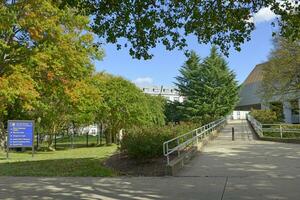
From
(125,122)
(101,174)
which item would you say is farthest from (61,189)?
(125,122)

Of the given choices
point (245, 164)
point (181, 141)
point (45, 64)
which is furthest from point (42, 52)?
point (245, 164)

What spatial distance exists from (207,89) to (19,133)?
45.5 m

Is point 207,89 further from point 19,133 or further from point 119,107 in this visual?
point 19,133

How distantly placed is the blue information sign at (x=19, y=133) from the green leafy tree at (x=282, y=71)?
21.6 metres

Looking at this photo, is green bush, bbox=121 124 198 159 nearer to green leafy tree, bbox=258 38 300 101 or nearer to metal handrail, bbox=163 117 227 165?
metal handrail, bbox=163 117 227 165

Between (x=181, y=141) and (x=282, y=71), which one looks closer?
(x=181, y=141)

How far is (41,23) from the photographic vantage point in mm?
28266

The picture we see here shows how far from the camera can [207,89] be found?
2675 inches

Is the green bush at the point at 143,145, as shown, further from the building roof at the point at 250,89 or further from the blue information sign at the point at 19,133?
the building roof at the point at 250,89

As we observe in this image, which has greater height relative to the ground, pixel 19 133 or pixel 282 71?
pixel 282 71

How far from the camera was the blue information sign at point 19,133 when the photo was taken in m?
24.9

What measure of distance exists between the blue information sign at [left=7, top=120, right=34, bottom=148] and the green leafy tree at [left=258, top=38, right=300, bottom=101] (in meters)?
21.6

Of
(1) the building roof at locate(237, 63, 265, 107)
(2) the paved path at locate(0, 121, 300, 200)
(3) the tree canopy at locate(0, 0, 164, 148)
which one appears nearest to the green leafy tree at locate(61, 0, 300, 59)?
(2) the paved path at locate(0, 121, 300, 200)

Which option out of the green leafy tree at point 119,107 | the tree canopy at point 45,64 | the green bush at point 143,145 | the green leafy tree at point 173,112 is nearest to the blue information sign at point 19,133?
the tree canopy at point 45,64
